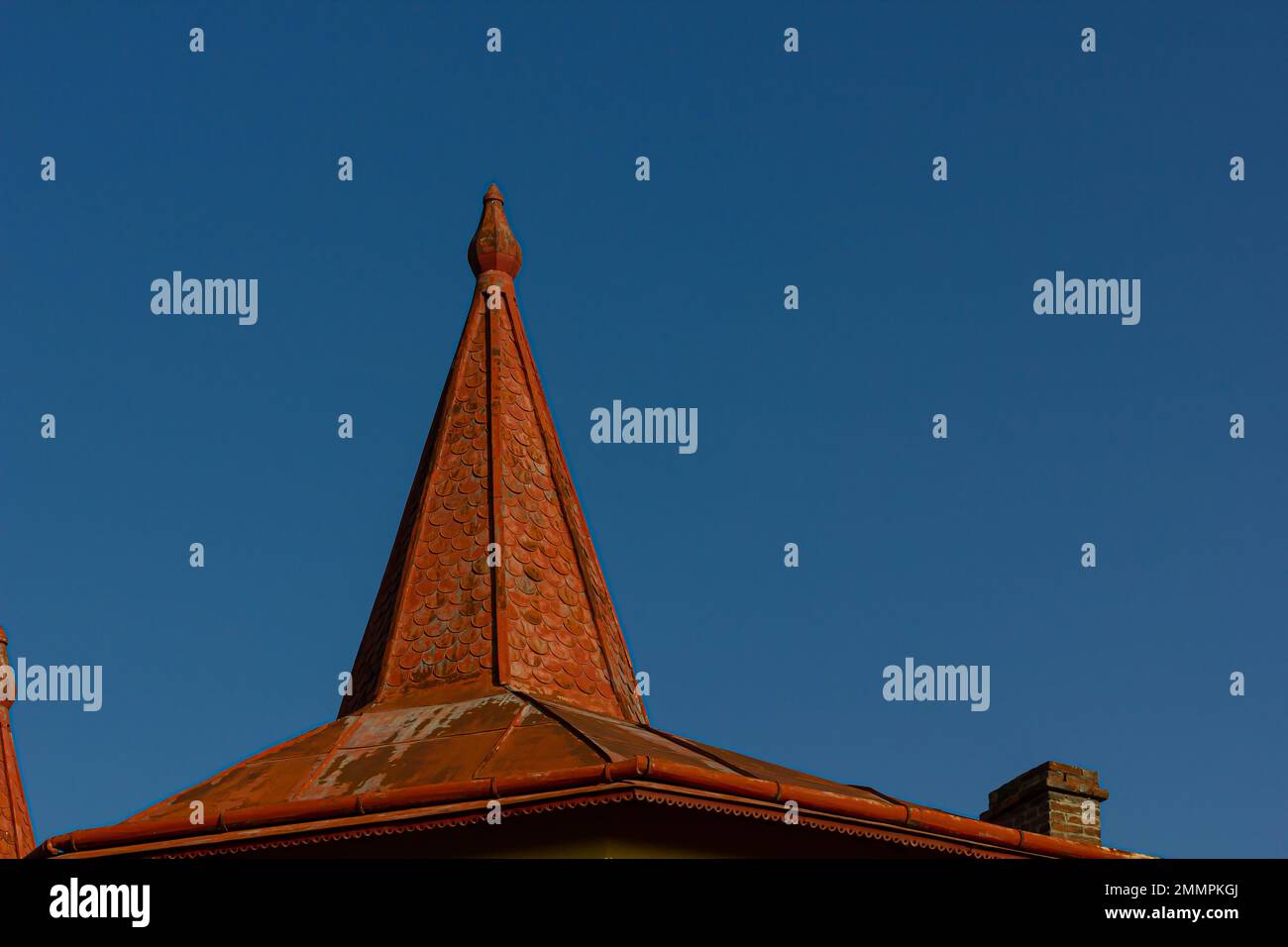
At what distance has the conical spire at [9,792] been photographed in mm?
13734

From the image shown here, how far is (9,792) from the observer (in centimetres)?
1410

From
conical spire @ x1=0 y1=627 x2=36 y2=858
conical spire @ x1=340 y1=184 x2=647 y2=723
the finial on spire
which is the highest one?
the finial on spire

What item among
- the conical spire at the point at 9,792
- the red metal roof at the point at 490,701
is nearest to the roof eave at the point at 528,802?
the red metal roof at the point at 490,701

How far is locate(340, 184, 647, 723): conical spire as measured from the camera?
9.91 meters

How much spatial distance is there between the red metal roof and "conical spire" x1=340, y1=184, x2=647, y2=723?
1cm

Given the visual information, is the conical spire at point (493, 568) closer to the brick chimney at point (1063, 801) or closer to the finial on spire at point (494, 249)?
the finial on spire at point (494, 249)

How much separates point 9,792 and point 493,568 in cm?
619

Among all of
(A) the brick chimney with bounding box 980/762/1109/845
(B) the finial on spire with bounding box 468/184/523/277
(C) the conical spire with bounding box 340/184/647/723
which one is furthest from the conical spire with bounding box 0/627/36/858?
(A) the brick chimney with bounding box 980/762/1109/845

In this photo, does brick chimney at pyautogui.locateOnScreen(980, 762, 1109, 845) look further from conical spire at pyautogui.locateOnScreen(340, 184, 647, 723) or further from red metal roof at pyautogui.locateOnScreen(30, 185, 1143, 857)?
conical spire at pyautogui.locateOnScreen(340, 184, 647, 723)

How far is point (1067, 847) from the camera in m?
8.53

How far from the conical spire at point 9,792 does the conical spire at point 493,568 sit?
4.75 metres
